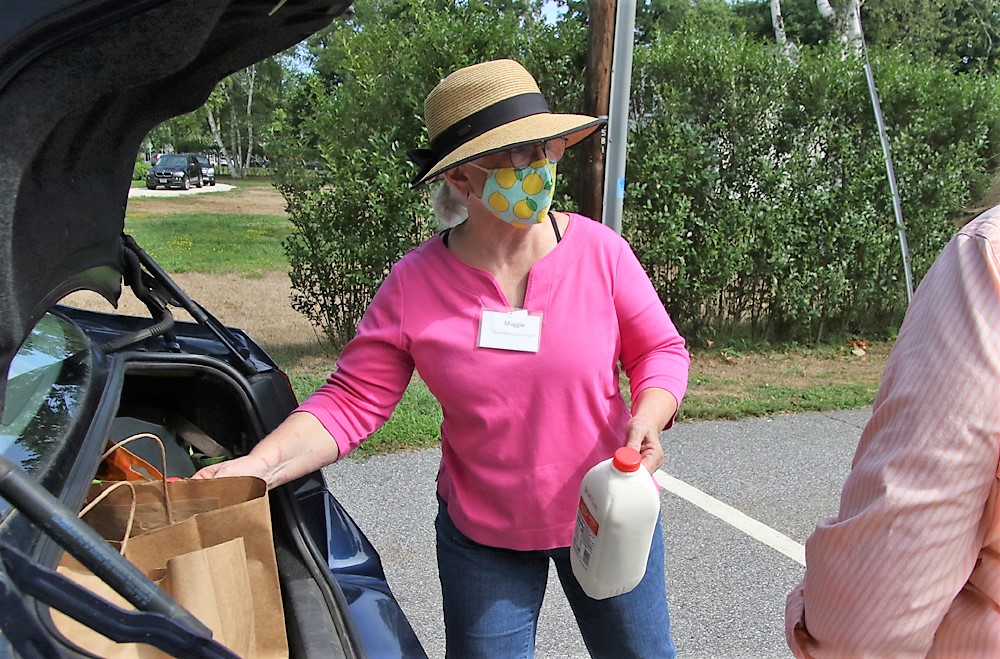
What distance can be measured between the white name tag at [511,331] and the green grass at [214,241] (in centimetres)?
947

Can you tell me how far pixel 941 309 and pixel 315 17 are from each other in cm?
112

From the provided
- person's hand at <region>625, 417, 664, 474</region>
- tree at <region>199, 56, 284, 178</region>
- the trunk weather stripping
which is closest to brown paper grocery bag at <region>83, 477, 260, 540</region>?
the trunk weather stripping

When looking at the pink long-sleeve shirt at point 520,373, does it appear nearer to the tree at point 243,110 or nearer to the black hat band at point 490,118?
the black hat band at point 490,118

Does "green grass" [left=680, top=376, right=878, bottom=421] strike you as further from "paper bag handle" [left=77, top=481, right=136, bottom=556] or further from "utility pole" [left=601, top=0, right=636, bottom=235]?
"paper bag handle" [left=77, top=481, right=136, bottom=556]

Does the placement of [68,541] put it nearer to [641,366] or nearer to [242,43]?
[242,43]

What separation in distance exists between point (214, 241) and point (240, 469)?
1445cm

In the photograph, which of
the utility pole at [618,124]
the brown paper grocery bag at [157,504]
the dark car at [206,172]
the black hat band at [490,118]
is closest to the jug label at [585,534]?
the brown paper grocery bag at [157,504]

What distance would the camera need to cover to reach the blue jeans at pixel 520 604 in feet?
6.45

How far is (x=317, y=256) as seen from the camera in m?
5.90

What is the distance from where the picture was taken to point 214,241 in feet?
50.2

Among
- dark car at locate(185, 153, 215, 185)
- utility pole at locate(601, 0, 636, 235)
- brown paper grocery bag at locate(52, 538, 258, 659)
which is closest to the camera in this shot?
brown paper grocery bag at locate(52, 538, 258, 659)

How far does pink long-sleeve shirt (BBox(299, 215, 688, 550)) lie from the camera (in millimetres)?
1868

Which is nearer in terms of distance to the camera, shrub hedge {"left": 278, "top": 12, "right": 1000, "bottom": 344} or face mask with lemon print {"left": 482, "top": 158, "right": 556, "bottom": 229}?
face mask with lemon print {"left": 482, "top": 158, "right": 556, "bottom": 229}

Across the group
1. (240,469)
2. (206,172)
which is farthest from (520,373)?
(206,172)
